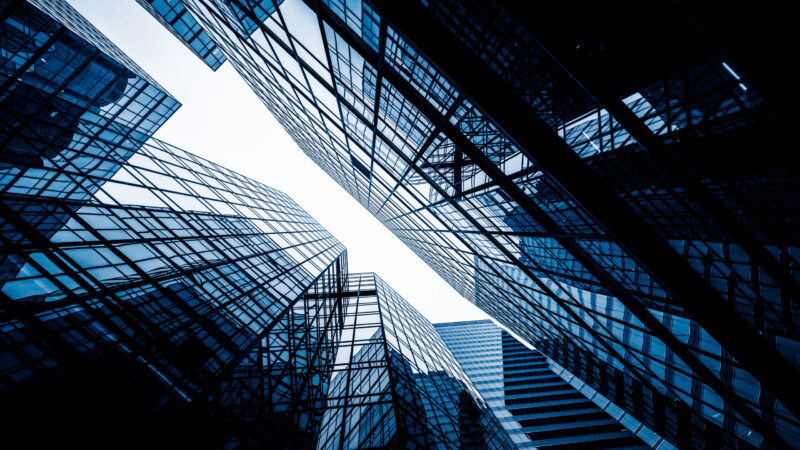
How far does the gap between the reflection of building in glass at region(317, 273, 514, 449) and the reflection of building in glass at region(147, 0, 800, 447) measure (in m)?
7.51

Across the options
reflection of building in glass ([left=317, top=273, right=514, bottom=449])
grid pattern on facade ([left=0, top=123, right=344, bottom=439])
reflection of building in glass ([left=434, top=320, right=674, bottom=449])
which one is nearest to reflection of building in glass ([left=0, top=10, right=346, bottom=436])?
grid pattern on facade ([left=0, top=123, right=344, bottom=439])

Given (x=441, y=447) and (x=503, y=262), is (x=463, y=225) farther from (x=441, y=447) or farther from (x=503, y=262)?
(x=441, y=447)

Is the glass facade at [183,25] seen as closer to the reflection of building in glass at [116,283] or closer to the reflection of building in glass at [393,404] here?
the reflection of building in glass at [116,283]

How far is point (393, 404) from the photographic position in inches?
389

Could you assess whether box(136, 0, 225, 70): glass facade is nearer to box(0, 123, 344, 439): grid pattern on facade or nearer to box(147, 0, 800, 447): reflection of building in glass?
box(0, 123, 344, 439): grid pattern on facade

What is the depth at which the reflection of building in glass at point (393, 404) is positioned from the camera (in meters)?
9.53

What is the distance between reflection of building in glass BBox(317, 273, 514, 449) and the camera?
9.53 m

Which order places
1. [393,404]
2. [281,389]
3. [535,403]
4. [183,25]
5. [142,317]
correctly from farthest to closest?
[535,403]
[183,25]
[281,389]
[393,404]
[142,317]

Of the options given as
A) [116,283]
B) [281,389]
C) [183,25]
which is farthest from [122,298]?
[183,25]

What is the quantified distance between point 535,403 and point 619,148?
2534 inches

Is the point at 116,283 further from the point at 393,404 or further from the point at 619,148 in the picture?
the point at 619,148

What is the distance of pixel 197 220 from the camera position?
57.0 ft

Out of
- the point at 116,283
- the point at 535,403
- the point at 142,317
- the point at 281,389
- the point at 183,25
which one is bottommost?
the point at 535,403

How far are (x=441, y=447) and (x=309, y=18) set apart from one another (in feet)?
42.2
